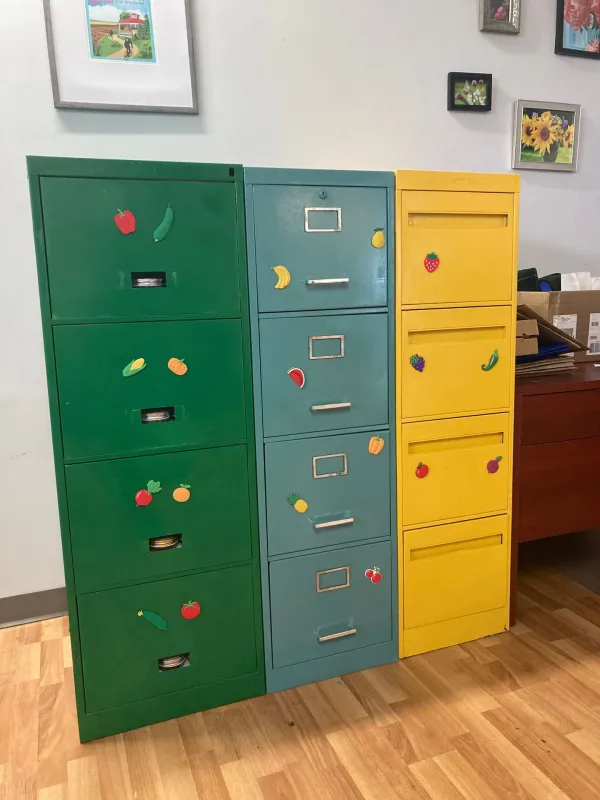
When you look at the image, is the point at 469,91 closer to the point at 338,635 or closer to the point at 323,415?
the point at 323,415

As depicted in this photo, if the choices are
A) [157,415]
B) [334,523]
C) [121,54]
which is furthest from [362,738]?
[121,54]

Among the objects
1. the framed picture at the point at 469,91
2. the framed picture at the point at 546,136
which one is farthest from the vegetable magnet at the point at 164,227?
the framed picture at the point at 546,136

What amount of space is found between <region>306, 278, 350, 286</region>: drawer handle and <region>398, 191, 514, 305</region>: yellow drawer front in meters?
0.18

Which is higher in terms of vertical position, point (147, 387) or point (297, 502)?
point (147, 387)

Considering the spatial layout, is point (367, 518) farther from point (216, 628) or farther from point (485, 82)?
point (485, 82)

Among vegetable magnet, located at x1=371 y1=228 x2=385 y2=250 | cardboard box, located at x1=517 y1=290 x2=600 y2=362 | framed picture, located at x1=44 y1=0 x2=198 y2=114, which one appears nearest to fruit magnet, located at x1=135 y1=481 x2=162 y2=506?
vegetable magnet, located at x1=371 y1=228 x2=385 y2=250

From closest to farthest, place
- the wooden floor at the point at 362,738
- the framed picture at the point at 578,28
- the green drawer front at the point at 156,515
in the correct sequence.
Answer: the wooden floor at the point at 362,738 < the green drawer front at the point at 156,515 < the framed picture at the point at 578,28

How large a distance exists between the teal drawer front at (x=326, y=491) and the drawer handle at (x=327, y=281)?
425mm

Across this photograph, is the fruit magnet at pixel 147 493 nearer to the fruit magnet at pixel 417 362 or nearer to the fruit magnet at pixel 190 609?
the fruit magnet at pixel 190 609

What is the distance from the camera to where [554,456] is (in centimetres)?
196

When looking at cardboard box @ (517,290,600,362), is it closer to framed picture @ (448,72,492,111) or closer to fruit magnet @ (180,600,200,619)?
framed picture @ (448,72,492,111)

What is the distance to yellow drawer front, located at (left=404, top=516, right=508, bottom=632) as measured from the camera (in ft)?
6.13

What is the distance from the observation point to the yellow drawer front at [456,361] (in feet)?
5.81

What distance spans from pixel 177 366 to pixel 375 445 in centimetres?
61
